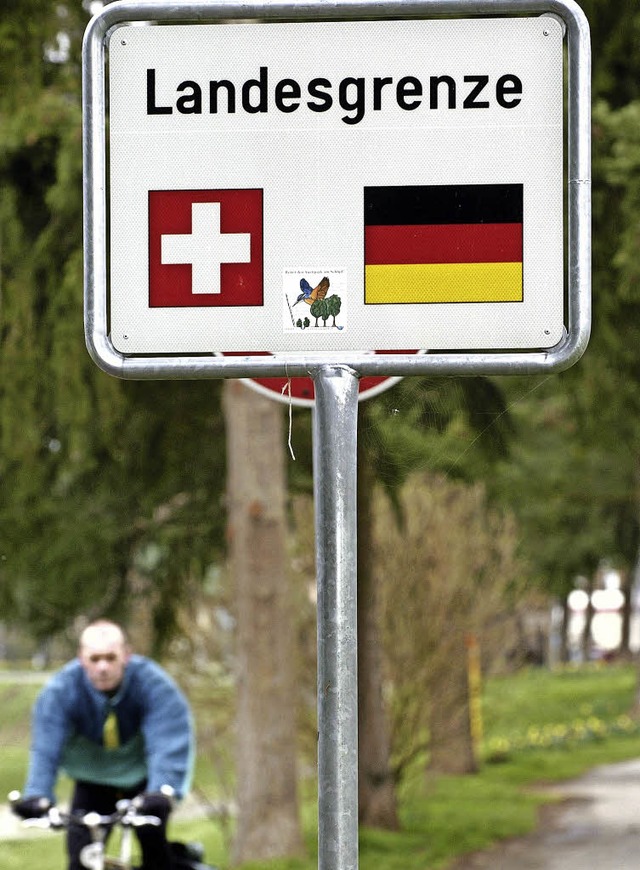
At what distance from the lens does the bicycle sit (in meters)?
5.54

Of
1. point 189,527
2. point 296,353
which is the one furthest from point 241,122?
point 189,527

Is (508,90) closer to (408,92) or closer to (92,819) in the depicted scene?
(408,92)

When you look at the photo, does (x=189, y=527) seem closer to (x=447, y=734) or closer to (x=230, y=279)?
(x=447, y=734)

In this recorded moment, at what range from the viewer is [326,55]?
85.3 inches

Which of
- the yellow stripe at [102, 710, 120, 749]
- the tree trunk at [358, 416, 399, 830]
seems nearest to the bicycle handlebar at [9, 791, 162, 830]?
the yellow stripe at [102, 710, 120, 749]

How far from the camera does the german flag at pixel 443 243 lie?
7.01ft

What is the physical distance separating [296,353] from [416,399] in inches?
13.8

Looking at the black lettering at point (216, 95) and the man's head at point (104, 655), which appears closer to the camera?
the black lettering at point (216, 95)

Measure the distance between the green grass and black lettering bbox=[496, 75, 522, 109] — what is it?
842 centimetres

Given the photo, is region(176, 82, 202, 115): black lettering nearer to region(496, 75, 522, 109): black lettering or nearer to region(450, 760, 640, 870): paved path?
region(496, 75, 522, 109): black lettering

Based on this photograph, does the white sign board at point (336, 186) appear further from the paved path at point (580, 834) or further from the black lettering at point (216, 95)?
the paved path at point (580, 834)

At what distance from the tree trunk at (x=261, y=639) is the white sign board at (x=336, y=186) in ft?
27.1

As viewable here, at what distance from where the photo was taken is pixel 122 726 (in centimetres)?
579

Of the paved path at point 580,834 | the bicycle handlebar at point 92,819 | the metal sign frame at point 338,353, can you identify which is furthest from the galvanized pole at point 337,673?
the paved path at point 580,834
